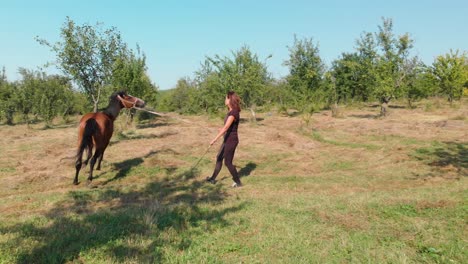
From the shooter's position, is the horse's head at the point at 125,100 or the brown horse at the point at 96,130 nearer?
the brown horse at the point at 96,130

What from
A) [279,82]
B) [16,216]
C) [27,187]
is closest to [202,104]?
[279,82]

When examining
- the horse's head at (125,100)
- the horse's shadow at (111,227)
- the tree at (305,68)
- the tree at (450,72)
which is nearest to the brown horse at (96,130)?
the horse's head at (125,100)

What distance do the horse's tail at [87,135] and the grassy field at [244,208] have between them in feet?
3.22

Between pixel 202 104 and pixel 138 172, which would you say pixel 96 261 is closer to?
pixel 138 172

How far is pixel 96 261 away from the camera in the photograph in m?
3.72

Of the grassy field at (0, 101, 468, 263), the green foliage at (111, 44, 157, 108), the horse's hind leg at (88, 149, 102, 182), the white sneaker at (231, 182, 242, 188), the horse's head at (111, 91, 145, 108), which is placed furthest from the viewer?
the green foliage at (111, 44, 157, 108)

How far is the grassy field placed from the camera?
4082 mm

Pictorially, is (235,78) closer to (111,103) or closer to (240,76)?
(240,76)

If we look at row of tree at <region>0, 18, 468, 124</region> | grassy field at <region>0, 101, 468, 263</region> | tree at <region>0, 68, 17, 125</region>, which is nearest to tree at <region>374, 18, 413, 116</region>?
row of tree at <region>0, 18, 468, 124</region>

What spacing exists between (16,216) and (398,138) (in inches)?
645

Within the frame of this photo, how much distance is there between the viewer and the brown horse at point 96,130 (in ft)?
29.1

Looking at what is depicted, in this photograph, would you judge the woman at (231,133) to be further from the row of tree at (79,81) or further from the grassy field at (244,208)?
the row of tree at (79,81)

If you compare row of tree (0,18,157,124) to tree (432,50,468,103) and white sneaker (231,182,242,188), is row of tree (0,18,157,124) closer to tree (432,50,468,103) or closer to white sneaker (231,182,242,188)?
white sneaker (231,182,242,188)

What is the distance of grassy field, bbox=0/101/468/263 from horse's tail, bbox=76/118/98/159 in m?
0.98
